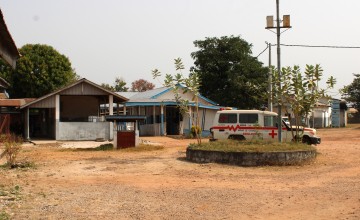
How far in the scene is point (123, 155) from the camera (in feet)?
64.1

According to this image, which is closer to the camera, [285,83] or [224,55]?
[285,83]

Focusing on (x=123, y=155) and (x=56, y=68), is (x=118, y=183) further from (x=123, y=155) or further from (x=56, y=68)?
(x=56, y=68)

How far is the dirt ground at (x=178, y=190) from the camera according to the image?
27.5ft

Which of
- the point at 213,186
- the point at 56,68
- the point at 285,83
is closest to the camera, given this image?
the point at 213,186

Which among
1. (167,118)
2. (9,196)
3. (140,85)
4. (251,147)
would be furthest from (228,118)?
(140,85)

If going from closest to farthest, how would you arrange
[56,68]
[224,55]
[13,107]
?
[13,107], [224,55], [56,68]

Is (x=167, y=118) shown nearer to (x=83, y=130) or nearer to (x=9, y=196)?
(x=83, y=130)

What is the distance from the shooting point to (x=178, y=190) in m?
10.8

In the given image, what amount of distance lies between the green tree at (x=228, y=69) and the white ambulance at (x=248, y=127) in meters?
21.5

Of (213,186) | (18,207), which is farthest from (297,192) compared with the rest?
(18,207)

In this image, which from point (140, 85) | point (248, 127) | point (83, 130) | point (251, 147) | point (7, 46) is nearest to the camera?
point (7, 46)

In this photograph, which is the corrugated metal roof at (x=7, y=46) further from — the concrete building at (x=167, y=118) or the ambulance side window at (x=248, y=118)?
the concrete building at (x=167, y=118)

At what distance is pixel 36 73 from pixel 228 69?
67.1 ft

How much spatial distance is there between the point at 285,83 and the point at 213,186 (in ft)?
26.8
